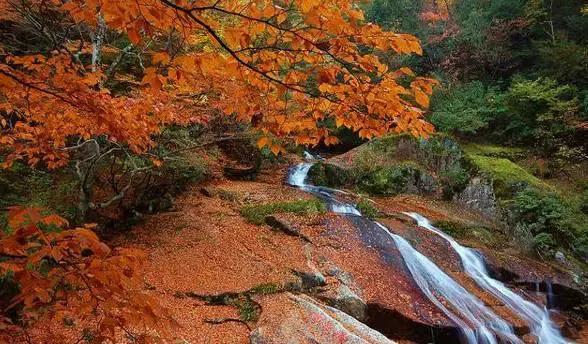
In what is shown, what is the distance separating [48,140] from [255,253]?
386cm

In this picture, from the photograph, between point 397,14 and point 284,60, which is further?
point 397,14

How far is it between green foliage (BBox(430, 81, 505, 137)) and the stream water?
6.97 m

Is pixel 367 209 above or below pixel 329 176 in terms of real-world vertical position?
below

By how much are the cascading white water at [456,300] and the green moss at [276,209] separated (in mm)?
1561

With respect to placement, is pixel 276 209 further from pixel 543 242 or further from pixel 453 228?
pixel 543 242

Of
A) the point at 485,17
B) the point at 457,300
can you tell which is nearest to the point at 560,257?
the point at 457,300

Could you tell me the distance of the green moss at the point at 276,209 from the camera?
9.26 metres

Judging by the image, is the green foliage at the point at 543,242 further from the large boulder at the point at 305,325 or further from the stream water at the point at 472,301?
the large boulder at the point at 305,325

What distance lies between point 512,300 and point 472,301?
1183 mm

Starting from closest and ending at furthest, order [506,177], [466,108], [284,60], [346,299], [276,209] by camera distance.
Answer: [284,60]
[346,299]
[276,209]
[506,177]
[466,108]

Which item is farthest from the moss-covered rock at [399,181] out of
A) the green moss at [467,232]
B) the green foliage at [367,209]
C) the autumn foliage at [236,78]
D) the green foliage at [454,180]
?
the autumn foliage at [236,78]

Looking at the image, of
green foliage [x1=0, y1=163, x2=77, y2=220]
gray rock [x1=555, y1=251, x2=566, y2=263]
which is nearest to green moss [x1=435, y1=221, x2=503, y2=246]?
gray rock [x1=555, y1=251, x2=566, y2=263]

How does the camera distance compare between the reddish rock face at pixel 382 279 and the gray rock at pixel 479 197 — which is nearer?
the reddish rock face at pixel 382 279

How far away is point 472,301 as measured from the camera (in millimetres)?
7855
